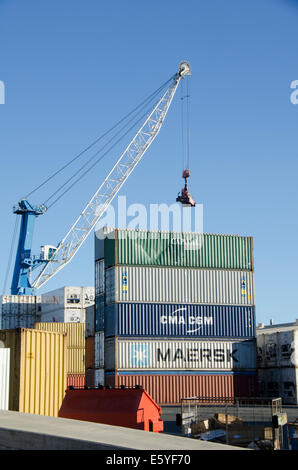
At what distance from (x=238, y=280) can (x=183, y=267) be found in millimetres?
5608

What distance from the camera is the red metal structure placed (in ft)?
81.5

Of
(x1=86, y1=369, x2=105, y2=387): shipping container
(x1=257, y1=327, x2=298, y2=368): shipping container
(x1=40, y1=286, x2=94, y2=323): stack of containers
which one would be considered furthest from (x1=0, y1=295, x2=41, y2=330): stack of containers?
(x1=257, y1=327, x2=298, y2=368): shipping container

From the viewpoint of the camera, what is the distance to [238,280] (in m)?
57.0

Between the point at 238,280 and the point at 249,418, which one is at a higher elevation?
the point at 238,280

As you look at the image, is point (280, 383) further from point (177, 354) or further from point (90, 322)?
point (90, 322)

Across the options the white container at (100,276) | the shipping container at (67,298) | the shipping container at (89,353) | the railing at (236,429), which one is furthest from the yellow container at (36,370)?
the shipping container at (67,298)

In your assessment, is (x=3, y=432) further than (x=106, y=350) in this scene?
No

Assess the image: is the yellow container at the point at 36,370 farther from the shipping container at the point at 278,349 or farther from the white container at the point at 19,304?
the white container at the point at 19,304

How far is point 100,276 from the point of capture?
5606cm

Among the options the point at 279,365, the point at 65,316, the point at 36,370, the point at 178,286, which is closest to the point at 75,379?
the point at 65,316

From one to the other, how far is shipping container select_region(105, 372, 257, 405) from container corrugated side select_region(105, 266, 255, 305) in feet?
21.7
